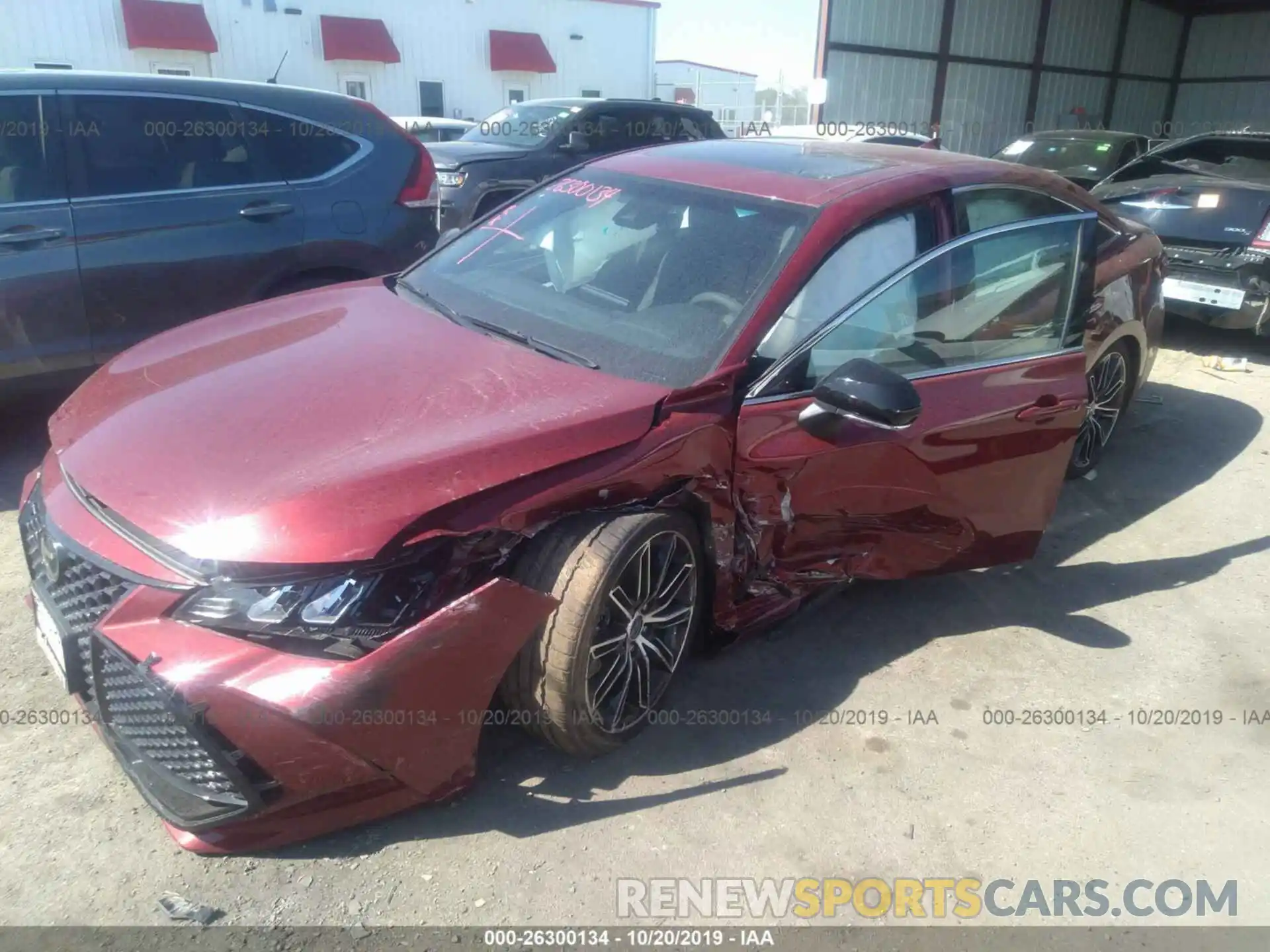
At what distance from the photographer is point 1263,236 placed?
6578 mm

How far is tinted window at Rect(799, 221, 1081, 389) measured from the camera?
10.1ft

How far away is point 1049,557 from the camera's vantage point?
4238 millimetres

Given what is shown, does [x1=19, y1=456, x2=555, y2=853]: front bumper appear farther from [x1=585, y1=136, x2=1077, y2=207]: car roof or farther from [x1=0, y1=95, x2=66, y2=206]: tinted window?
[x1=0, y1=95, x2=66, y2=206]: tinted window

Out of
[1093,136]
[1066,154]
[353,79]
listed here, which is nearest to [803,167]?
[1066,154]

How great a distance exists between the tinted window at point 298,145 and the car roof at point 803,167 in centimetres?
197

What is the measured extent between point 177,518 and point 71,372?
2846 mm

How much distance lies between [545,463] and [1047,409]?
78.7 inches

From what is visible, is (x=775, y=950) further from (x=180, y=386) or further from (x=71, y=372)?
(x=71, y=372)

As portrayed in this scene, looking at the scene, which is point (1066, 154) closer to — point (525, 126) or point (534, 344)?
point (525, 126)

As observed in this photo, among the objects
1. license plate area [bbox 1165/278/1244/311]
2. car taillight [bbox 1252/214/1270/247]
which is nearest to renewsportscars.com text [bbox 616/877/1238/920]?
license plate area [bbox 1165/278/1244/311]

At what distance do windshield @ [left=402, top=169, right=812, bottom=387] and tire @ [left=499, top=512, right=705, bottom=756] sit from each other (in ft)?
1.65

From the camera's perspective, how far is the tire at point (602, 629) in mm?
2457

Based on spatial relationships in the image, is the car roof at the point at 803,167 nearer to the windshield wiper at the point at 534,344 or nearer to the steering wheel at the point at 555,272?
the steering wheel at the point at 555,272

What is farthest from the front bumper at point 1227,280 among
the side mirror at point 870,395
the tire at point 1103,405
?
the side mirror at point 870,395
